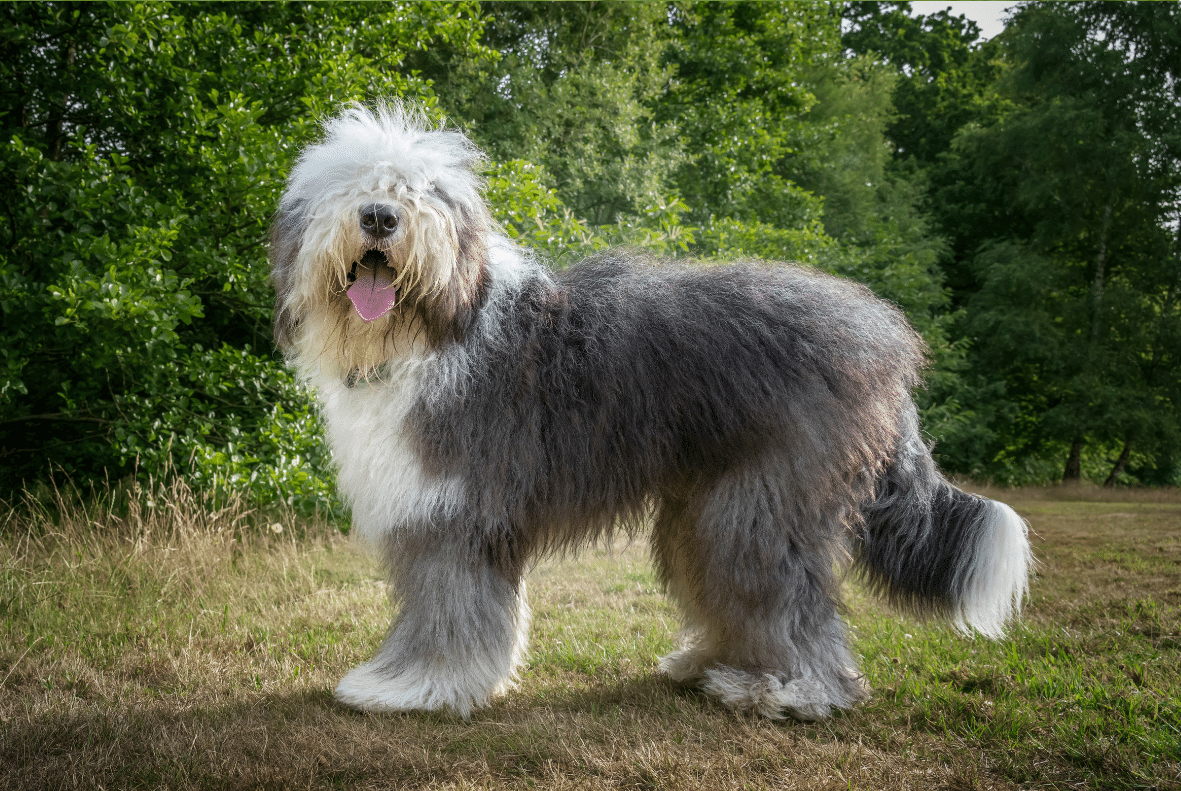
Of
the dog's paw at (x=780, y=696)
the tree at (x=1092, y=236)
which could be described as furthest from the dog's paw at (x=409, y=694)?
the tree at (x=1092, y=236)

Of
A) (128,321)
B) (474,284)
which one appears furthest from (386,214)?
(128,321)

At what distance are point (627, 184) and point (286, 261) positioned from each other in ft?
28.8

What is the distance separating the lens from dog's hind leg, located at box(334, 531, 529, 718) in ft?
9.43

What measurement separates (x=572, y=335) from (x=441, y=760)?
1.51 meters

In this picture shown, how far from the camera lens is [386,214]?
8.79 ft

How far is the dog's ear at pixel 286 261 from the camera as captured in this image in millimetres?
2878

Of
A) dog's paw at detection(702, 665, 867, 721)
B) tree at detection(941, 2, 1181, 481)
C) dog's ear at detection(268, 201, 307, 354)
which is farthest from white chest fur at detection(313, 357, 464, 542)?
tree at detection(941, 2, 1181, 481)

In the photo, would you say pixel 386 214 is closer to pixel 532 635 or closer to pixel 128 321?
pixel 532 635

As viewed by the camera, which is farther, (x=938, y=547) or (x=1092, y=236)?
(x=1092, y=236)

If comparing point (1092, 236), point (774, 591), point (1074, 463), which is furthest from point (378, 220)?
point (1074, 463)

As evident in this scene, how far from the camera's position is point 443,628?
2.88 m

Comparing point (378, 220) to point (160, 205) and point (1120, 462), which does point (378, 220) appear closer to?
point (160, 205)

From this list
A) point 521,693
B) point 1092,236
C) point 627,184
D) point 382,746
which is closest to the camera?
point 382,746

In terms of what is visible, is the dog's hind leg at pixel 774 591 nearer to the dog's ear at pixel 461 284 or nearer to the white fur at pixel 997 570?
the white fur at pixel 997 570
